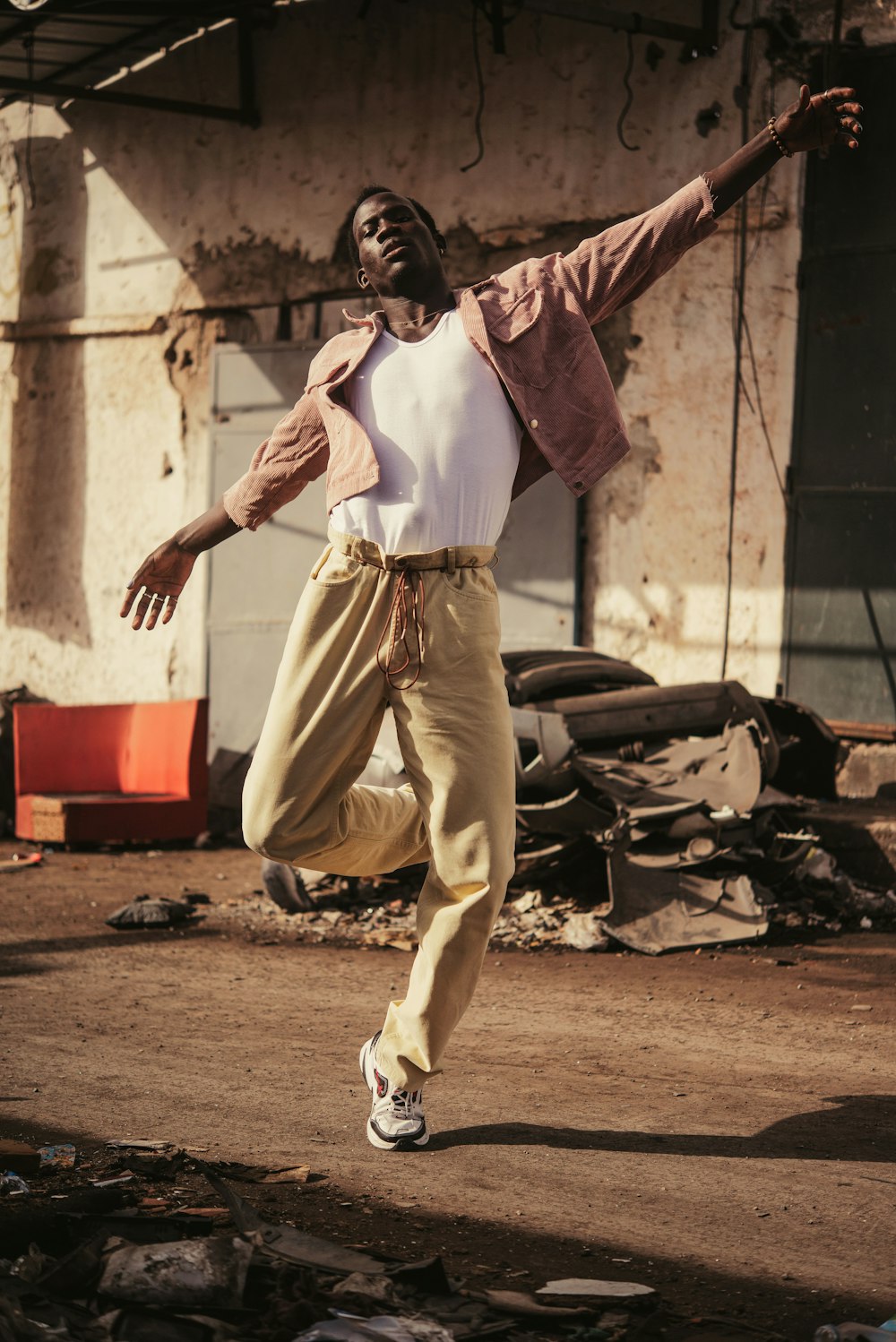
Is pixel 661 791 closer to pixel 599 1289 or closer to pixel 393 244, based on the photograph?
pixel 393 244

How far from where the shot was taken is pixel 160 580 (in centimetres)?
418

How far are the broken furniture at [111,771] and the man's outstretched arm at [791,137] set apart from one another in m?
6.49

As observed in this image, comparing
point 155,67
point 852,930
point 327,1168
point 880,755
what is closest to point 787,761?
point 880,755

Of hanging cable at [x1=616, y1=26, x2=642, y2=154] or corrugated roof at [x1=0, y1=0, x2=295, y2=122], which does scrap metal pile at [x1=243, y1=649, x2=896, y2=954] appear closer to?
hanging cable at [x1=616, y1=26, x2=642, y2=154]

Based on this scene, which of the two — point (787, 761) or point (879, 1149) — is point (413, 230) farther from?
point (787, 761)

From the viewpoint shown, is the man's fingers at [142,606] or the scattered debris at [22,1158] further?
the man's fingers at [142,606]

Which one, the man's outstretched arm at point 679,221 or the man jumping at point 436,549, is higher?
the man's outstretched arm at point 679,221

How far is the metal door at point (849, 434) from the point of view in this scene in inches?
320

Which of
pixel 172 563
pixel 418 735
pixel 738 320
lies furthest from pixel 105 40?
pixel 418 735

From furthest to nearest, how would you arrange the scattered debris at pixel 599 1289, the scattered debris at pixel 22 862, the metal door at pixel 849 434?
the scattered debris at pixel 22 862
the metal door at pixel 849 434
the scattered debris at pixel 599 1289

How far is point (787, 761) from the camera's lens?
7777 millimetres

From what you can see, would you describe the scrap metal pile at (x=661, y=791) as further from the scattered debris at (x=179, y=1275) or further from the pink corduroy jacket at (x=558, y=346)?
the scattered debris at (x=179, y=1275)

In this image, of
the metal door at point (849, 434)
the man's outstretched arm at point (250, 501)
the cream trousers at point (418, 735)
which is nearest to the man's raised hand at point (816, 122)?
the cream trousers at point (418, 735)

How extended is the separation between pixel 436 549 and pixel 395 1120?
1304mm
